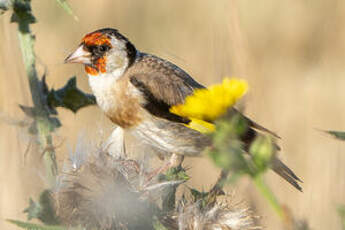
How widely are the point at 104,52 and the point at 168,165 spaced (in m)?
0.62

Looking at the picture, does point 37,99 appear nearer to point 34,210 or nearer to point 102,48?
point 34,210

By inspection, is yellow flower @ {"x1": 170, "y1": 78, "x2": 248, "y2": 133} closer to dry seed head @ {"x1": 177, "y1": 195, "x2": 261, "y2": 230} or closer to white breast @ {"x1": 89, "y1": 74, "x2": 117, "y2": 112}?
dry seed head @ {"x1": 177, "y1": 195, "x2": 261, "y2": 230}

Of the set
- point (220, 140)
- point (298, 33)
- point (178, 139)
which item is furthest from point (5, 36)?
point (298, 33)

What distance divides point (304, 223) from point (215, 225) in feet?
2.96

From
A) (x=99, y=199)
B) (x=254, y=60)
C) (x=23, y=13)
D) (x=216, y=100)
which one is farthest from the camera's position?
(x=254, y=60)

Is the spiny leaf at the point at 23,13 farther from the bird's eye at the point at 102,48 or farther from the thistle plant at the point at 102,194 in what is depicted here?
the bird's eye at the point at 102,48

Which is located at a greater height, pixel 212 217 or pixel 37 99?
pixel 37 99

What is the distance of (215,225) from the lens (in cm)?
208

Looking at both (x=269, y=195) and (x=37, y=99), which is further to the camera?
(x=37, y=99)

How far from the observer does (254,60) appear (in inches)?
220

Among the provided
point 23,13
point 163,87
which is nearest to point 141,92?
point 163,87

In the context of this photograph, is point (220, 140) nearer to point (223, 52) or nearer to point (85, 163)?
point (85, 163)

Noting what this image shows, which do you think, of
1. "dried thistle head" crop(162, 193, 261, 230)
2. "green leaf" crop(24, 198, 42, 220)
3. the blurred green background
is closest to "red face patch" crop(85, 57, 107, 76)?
the blurred green background

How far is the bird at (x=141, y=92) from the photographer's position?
2.85 m
